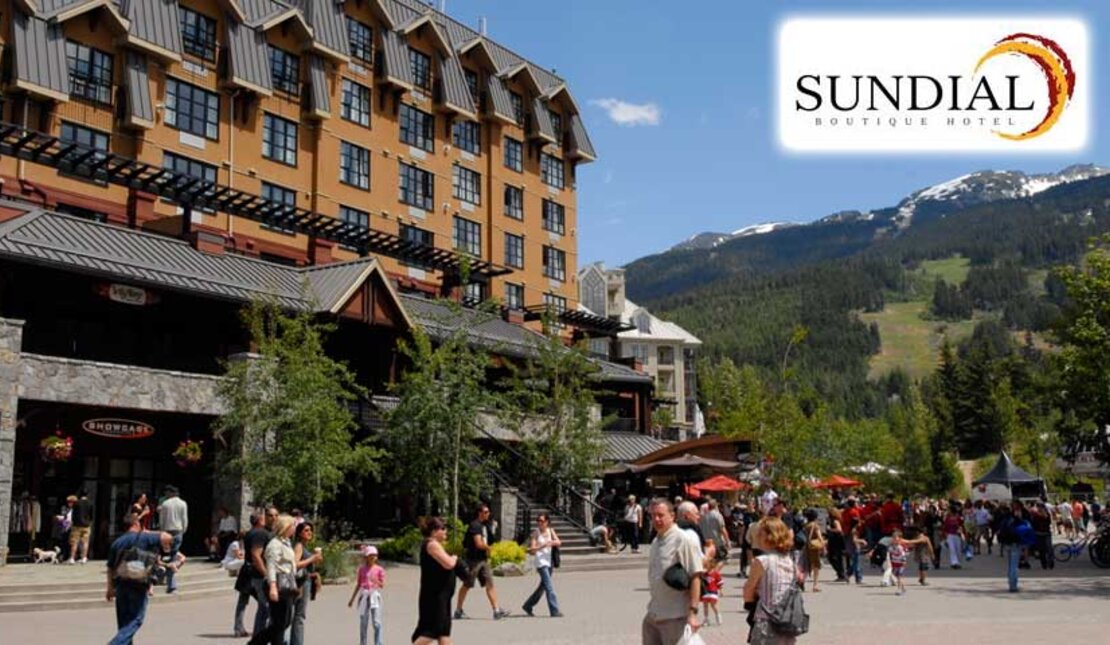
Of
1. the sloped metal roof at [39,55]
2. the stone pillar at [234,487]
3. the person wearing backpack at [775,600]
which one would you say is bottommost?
the person wearing backpack at [775,600]

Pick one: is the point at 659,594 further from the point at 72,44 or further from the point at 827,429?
the point at 827,429

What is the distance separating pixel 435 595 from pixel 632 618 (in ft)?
23.8

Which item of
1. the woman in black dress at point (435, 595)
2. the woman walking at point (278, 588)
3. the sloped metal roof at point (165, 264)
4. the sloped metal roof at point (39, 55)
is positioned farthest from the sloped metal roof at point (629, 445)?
the woman in black dress at point (435, 595)

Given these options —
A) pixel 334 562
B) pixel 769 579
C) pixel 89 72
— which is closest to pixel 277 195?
pixel 89 72

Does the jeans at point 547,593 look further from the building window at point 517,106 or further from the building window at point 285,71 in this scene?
the building window at point 517,106

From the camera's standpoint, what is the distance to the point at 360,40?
45.0 m

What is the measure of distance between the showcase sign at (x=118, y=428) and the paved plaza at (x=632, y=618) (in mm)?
5519

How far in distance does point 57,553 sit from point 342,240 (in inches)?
756

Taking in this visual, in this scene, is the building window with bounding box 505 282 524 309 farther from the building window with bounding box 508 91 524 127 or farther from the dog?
the dog

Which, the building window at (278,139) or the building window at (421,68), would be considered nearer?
the building window at (278,139)

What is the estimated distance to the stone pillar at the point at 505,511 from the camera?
29000 mm

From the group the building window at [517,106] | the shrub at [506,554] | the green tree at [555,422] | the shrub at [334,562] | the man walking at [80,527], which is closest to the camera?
the man walking at [80,527]

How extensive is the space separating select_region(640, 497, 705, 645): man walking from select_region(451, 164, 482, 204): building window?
41.1 m

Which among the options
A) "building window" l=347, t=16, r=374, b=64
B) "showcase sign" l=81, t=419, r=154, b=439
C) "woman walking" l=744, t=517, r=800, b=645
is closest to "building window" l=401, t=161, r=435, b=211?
"building window" l=347, t=16, r=374, b=64
